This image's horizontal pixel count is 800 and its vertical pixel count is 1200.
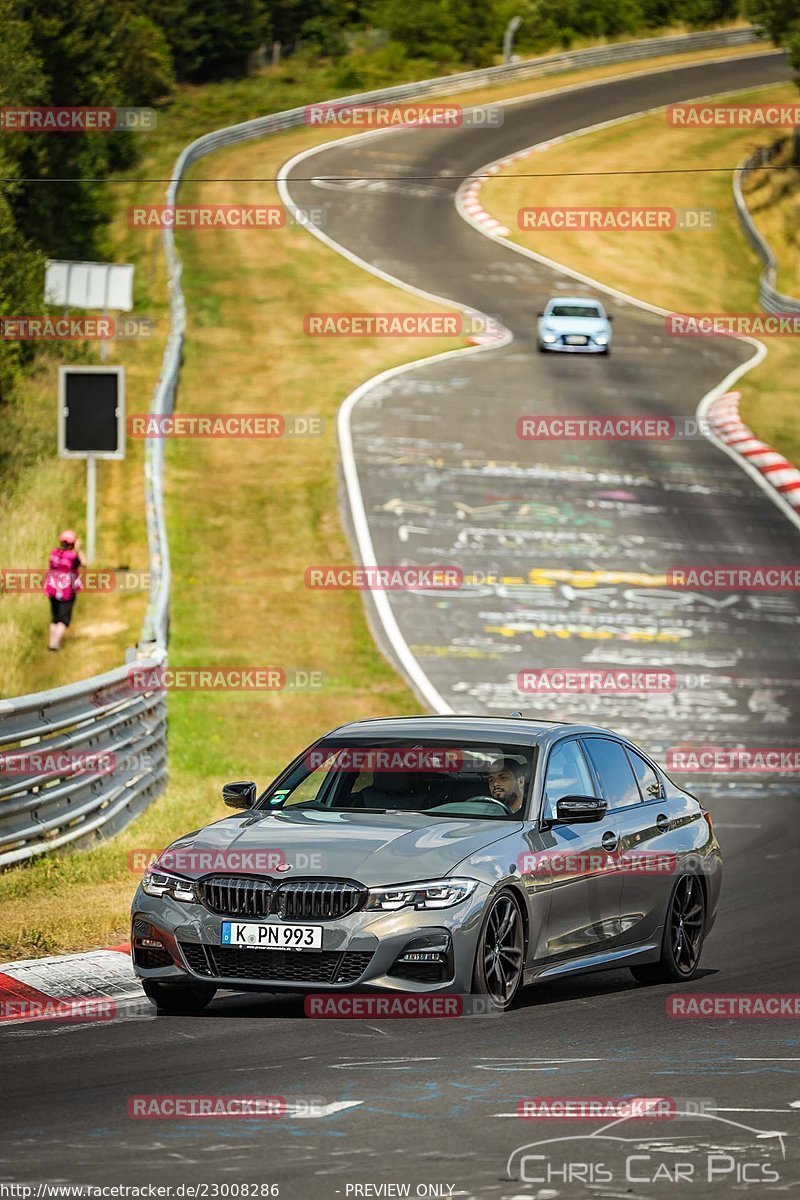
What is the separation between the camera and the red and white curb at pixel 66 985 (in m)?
9.48

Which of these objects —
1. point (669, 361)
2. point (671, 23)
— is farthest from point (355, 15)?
point (669, 361)

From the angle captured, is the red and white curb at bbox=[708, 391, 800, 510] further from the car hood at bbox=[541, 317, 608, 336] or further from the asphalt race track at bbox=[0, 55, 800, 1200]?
the car hood at bbox=[541, 317, 608, 336]

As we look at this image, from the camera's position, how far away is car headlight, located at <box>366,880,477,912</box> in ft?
29.2

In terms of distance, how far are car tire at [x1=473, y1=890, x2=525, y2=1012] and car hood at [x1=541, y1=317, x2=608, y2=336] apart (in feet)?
118

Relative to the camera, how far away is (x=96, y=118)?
57344 millimetres

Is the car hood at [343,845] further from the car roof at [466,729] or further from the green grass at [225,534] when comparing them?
the green grass at [225,534]

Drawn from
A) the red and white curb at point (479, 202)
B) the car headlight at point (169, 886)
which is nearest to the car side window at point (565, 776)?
the car headlight at point (169, 886)

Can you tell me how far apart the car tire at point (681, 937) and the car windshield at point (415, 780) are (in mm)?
1544

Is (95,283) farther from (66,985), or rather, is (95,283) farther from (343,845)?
(343,845)

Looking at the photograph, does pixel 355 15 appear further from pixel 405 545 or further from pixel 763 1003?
pixel 763 1003

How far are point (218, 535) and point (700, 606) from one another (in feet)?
26.9

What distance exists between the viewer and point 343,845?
9.26 m

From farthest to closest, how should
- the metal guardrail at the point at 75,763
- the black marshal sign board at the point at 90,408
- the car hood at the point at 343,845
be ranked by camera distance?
1. the black marshal sign board at the point at 90,408
2. the metal guardrail at the point at 75,763
3. the car hood at the point at 343,845

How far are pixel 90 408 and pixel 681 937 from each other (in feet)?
63.5
